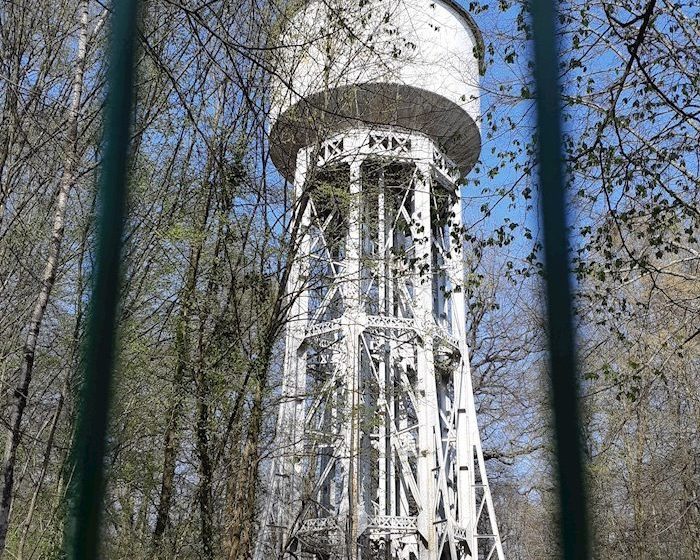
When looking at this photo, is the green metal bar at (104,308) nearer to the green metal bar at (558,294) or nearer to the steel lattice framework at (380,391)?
the green metal bar at (558,294)

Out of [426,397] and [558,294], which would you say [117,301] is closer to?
[558,294]

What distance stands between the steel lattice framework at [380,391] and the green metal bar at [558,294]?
20.4 feet

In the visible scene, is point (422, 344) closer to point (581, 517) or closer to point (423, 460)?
point (423, 460)

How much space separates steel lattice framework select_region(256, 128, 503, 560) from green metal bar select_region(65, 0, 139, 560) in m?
6.14

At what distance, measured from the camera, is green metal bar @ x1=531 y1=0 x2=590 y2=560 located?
2.14 feet

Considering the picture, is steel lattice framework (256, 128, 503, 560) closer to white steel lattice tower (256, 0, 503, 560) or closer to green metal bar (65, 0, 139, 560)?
white steel lattice tower (256, 0, 503, 560)

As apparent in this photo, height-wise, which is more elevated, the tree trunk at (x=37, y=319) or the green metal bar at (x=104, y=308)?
the tree trunk at (x=37, y=319)

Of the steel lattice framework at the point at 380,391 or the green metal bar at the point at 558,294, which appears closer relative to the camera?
the green metal bar at the point at 558,294

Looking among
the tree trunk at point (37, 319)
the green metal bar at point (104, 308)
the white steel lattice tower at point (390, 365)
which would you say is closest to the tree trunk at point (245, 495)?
the white steel lattice tower at point (390, 365)

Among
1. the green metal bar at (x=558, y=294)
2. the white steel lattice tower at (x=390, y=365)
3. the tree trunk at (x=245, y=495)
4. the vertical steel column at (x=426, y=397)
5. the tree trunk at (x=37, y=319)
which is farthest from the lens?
the vertical steel column at (x=426, y=397)

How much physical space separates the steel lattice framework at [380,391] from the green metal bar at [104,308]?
6.14 metres

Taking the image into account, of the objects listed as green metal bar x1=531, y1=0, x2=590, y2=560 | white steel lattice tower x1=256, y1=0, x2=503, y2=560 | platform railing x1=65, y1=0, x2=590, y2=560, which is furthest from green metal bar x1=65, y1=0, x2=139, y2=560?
white steel lattice tower x1=256, y1=0, x2=503, y2=560

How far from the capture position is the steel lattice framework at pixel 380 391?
7.83 metres

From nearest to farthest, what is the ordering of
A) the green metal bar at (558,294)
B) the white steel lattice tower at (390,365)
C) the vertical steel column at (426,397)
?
1. the green metal bar at (558,294)
2. the white steel lattice tower at (390,365)
3. the vertical steel column at (426,397)
